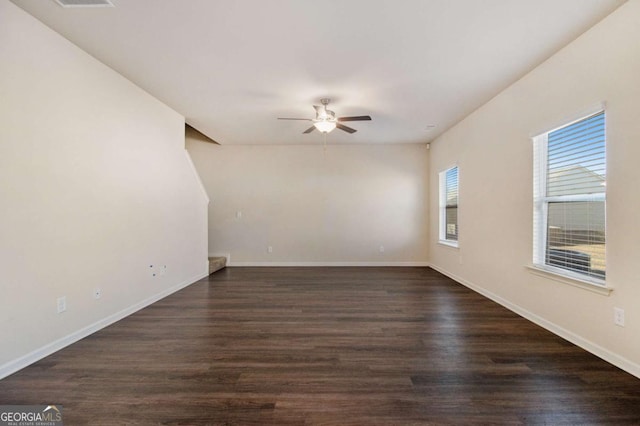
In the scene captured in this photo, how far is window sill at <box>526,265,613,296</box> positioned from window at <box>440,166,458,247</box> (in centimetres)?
204

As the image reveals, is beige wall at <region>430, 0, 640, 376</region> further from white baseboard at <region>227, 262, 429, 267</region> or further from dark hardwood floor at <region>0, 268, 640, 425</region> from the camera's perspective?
white baseboard at <region>227, 262, 429, 267</region>

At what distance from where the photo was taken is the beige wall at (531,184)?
2012 millimetres

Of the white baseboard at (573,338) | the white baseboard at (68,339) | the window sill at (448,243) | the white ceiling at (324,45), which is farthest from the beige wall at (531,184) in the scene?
the white baseboard at (68,339)

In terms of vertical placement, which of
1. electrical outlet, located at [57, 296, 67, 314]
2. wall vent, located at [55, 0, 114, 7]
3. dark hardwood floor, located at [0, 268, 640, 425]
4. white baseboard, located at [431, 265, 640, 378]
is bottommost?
dark hardwood floor, located at [0, 268, 640, 425]

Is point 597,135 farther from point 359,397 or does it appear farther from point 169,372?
point 169,372

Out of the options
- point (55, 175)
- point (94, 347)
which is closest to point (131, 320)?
point (94, 347)

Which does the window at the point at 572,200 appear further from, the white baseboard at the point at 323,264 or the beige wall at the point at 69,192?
the beige wall at the point at 69,192

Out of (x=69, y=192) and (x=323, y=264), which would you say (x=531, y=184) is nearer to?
(x=323, y=264)

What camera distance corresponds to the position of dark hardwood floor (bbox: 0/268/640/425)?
1621 mm

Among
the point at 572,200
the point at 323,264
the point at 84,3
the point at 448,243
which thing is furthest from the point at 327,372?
the point at 323,264

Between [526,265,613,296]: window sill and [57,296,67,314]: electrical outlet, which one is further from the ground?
[526,265,613,296]: window sill

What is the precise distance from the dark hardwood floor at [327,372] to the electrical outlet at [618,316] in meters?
0.33

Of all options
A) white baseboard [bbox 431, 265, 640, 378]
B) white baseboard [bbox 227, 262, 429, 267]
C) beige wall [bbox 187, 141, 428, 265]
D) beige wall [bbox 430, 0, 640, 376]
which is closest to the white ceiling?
beige wall [bbox 430, 0, 640, 376]

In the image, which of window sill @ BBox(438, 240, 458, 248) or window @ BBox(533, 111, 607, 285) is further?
window sill @ BBox(438, 240, 458, 248)
